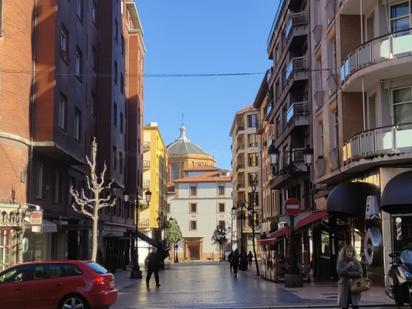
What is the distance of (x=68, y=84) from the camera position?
30.7 m

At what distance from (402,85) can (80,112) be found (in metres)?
18.0

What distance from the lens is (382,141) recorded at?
891 inches

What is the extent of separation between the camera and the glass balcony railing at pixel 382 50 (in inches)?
873

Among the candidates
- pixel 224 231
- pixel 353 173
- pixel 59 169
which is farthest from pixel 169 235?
pixel 353 173

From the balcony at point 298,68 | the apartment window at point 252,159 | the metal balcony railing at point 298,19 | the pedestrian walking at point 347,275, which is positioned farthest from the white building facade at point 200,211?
the pedestrian walking at point 347,275

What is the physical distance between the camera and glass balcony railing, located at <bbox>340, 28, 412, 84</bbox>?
22172 millimetres

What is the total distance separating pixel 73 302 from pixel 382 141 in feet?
42.0

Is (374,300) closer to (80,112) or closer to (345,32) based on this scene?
(345,32)

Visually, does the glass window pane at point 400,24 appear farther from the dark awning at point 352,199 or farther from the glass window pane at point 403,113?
the dark awning at point 352,199

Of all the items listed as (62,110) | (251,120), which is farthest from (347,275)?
(251,120)

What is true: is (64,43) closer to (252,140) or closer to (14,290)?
(14,290)

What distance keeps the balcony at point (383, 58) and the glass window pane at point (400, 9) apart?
4.22 ft

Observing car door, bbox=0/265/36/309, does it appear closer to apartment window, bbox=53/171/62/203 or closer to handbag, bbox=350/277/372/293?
handbag, bbox=350/277/372/293

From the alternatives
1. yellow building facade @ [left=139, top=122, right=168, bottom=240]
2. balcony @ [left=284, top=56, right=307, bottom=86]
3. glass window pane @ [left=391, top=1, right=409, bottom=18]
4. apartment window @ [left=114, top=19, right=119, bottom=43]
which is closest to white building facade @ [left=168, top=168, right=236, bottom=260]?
yellow building facade @ [left=139, top=122, right=168, bottom=240]
